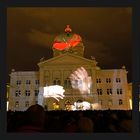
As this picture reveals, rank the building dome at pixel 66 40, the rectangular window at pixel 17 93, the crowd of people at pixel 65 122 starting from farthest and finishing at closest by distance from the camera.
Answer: the building dome at pixel 66 40, the rectangular window at pixel 17 93, the crowd of people at pixel 65 122

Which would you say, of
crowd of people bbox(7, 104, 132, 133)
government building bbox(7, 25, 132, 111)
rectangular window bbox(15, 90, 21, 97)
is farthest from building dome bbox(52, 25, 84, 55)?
crowd of people bbox(7, 104, 132, 133)

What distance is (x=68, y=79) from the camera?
13.7 ft

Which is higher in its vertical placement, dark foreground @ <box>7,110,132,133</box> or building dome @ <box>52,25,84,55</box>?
building dome @ <box>52,25,84,55</box>

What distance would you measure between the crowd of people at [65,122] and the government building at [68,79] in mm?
303

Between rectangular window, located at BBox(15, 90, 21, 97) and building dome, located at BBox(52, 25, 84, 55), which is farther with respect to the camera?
building dome, located at BBox(52, 25, 84, 55)

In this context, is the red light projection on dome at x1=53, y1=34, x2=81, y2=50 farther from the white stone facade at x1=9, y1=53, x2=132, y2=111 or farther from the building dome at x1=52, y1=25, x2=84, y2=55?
the white stone facade at x1=9, y1=53, x2=132, y2=111

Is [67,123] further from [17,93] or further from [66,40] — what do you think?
[66,40]

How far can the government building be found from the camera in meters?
3.96

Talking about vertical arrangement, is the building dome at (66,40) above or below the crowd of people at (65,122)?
above

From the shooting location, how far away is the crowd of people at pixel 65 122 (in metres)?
3.13

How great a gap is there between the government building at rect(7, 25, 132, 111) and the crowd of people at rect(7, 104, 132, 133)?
30 centimetres

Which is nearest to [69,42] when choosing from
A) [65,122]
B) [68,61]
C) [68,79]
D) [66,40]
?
[66,40]

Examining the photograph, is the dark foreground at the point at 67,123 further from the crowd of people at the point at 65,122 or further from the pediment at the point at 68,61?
Result: the pediment at the point at 68,61

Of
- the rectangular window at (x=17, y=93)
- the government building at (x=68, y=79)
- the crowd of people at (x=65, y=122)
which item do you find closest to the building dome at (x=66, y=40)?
the government building at (x=68, y=79)
